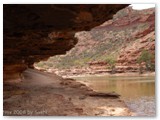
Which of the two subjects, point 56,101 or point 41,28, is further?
point 56,101

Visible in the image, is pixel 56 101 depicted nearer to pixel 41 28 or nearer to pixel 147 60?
pixel 41 28

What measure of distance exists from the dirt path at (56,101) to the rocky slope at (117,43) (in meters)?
0.27

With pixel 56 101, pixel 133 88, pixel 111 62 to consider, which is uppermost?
pixel 111 62

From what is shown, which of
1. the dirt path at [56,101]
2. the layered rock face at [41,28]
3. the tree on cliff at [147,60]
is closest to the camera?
the layered rock face at [41,28]

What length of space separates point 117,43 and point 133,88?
0.64 metres

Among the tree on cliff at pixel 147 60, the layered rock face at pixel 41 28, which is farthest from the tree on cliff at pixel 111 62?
the layered rock face at pixel 41 28

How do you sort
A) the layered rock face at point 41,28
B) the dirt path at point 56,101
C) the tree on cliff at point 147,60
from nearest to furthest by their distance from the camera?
1. the layered rock face at point 41,28
2. the tree on cliff at point 147,60
3. the dirt path at point 56,101

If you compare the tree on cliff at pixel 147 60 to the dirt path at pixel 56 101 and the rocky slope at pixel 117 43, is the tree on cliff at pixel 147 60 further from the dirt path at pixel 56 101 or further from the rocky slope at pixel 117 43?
the dirt path at pixel 56 101

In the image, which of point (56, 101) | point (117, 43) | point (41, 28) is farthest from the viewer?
point (56, 101)

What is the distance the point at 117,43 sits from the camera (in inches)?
201

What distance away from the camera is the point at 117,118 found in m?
5.01

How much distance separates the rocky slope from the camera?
4996 millimetres

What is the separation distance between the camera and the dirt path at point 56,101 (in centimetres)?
507

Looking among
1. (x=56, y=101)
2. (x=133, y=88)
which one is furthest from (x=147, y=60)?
(x=56, y=101)
